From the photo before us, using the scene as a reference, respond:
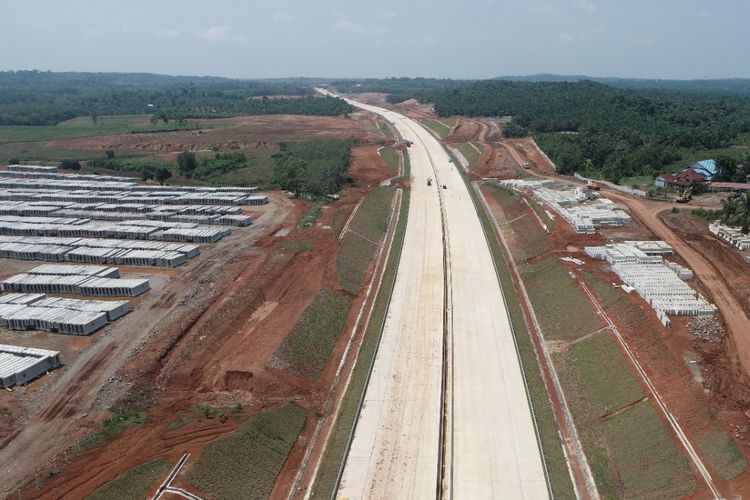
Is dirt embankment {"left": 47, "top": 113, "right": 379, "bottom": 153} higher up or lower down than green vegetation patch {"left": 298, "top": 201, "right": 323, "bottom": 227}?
higher up

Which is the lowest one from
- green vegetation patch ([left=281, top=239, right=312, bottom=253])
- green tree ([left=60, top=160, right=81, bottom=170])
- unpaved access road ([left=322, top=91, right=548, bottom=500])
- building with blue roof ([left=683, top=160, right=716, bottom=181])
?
unpaved access road ([left=322, top=91, right=548, bottom=500])

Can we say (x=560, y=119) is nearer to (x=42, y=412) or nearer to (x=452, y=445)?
(x=452, y=445)

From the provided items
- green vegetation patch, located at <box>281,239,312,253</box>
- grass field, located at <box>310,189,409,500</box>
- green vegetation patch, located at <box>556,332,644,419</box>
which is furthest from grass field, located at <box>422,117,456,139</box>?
green vegetation patch, located at <box>556,332,644,419</box>

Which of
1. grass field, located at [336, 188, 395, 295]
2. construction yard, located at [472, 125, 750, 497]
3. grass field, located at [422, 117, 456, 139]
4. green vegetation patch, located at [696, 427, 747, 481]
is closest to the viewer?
green vegetation patch, located at [696, 427, 747, 481]

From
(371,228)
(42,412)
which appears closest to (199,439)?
(42,412)

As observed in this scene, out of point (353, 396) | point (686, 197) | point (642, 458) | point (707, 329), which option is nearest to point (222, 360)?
point (353, 396)

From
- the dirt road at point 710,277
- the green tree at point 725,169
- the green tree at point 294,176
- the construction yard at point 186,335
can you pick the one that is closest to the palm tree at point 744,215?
the dirt road at point 710,277

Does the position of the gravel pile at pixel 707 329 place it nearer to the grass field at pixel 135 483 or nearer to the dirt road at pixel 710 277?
the dirt road at pixel 710 277

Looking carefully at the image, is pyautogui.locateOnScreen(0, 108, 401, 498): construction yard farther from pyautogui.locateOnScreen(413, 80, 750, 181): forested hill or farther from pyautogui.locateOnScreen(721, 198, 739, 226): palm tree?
pyautogui.locateOnScreen(413, 80, 750, 181): forested hill
